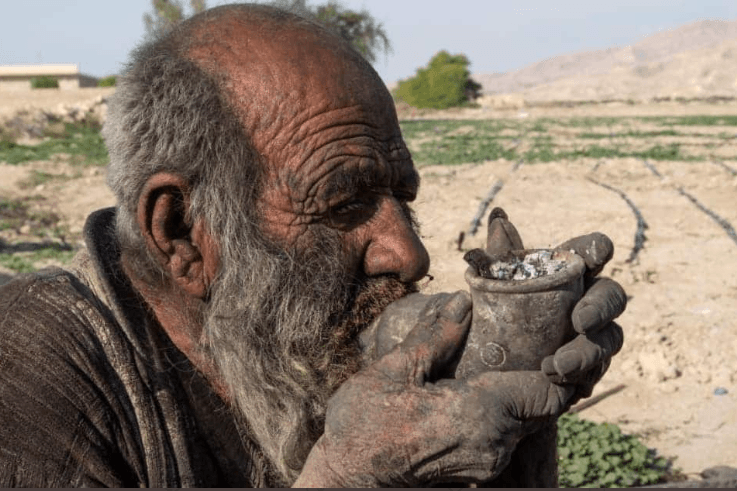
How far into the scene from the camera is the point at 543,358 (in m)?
1.74

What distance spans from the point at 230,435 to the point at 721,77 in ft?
312

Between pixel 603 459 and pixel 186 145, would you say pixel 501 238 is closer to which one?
pixel 186 145

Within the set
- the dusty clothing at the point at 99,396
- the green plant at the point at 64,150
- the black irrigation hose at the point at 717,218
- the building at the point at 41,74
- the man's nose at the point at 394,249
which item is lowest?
the black irrigation hose at the point at 717,218

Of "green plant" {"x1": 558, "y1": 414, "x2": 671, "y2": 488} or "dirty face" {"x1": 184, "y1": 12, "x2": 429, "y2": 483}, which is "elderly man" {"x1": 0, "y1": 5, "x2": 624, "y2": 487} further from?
"green plant" {"x1": 558, "y1": 414, "x2": 671, "y2": 488}

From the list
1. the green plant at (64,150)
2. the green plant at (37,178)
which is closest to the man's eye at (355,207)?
Answer: the green plant at (37,178)

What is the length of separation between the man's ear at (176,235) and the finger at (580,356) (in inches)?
36.0

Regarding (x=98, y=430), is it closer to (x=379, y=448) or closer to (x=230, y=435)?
(x=230, y=435)

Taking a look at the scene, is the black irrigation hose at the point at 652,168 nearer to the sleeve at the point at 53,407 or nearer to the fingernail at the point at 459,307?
the fingernail at the point at 459,307

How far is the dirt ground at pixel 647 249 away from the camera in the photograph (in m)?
5.88


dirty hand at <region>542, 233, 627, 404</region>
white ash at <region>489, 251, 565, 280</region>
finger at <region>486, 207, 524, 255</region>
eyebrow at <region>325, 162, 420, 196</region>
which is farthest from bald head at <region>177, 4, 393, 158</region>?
dirty hand at <region>542, 233, 627, 404</region>

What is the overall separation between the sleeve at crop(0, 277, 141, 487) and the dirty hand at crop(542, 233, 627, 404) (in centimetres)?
103

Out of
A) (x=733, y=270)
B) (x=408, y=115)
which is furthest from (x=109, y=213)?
(x=408, y=115)

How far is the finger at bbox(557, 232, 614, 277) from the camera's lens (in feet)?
6.02

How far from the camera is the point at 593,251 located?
1.84 meters
